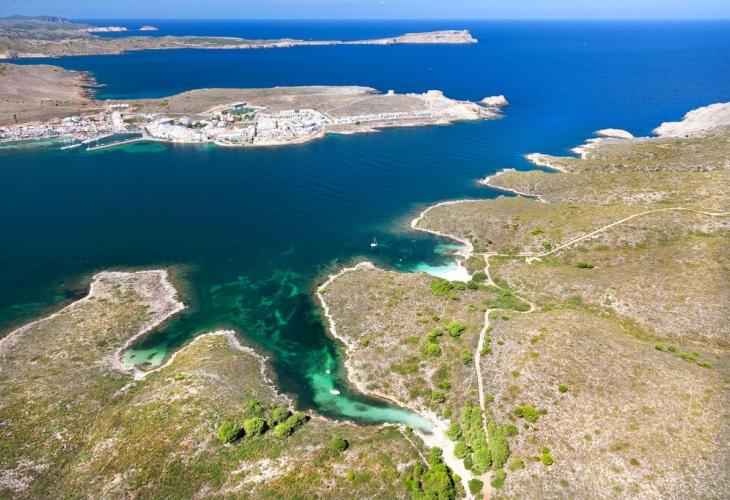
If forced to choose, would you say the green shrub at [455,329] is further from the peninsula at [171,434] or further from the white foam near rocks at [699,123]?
the white foam near rocks at [699,123]

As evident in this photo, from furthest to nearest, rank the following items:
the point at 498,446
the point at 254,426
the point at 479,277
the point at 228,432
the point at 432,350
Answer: the point at 479,277
the point at 432,350
the point at 254,426
the point at 228,432
the point at 498,446

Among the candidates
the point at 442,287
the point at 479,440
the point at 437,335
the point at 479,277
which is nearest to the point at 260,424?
the point at 479,440

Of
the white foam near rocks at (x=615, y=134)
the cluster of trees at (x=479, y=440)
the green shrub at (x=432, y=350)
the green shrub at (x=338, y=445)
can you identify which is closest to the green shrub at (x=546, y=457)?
the cluster of trees at (x=479, y=440)

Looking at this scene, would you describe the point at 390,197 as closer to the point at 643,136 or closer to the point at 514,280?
the point at 514,280

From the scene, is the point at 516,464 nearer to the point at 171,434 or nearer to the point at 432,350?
the point at 432,350

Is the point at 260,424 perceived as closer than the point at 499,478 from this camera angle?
No

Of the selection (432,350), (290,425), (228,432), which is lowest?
(290,425)

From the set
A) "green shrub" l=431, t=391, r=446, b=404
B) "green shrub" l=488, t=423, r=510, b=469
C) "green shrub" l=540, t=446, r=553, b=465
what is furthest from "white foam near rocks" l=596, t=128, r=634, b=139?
"green shrub" l=540, t=446, r=553, b=465

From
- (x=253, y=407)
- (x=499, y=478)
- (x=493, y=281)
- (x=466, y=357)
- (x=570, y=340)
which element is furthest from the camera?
(x=493, y=281)
